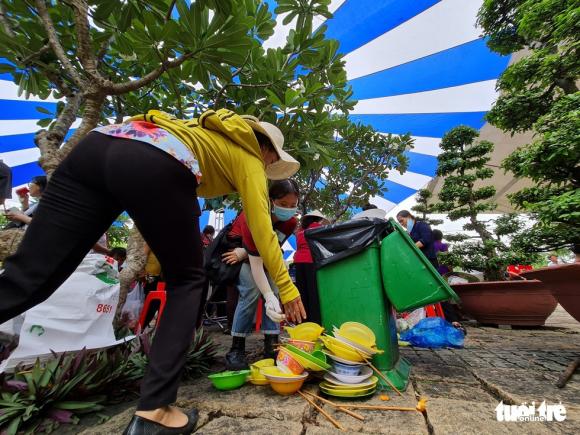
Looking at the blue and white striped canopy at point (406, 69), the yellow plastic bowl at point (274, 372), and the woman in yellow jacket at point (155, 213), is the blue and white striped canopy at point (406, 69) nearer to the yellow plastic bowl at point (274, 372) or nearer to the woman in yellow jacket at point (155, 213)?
the woman in yellow jacket at point (155, 213)

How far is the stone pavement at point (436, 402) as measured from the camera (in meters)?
0.98

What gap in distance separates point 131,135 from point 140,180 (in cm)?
16

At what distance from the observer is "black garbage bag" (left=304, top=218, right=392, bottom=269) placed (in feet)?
4.96

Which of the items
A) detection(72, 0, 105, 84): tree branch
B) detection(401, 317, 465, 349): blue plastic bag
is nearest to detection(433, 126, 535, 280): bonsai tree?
detection(401, 317, 465, 349): blue plastic bag

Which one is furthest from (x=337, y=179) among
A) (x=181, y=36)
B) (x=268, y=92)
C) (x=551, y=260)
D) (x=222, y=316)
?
(x=551, y=260)

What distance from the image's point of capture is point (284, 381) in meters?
1.24

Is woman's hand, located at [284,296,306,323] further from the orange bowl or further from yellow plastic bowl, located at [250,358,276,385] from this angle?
yellow plastic bowl, located at [250,358,276,385]

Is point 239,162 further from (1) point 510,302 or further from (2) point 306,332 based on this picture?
(1) point 510,302

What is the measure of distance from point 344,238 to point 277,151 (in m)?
0.65

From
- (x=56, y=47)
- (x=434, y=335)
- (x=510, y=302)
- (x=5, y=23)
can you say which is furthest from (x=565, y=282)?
(x=5, y=23)

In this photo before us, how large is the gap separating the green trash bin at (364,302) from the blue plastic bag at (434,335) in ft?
2.79

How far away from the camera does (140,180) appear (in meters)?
0.84

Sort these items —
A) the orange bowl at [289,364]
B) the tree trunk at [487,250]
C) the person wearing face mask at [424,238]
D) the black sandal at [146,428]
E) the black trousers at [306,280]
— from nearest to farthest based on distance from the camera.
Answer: the black sandal at [146,428] → the orange bowl at [289,364] → the black trousers at [306,280] → the person wearing face mask at [424,238] → the tree trunk at [487,250]

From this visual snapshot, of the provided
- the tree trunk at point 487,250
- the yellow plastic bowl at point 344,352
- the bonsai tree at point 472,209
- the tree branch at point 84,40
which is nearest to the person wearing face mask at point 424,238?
the bonsai tree at point 472,209
